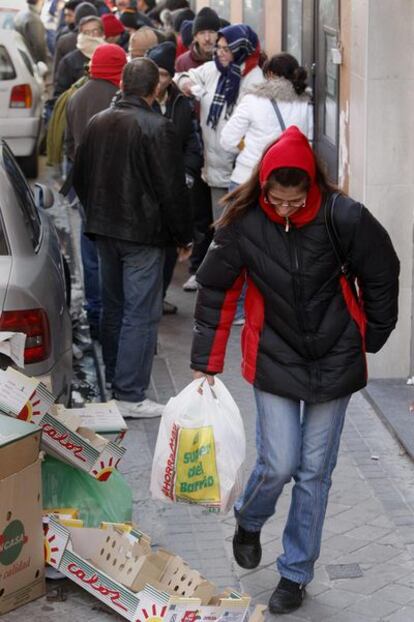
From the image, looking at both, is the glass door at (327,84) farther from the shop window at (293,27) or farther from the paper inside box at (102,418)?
the paper inside box at (102,418)

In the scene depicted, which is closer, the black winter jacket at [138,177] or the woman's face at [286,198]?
the woman's face at [286,198]

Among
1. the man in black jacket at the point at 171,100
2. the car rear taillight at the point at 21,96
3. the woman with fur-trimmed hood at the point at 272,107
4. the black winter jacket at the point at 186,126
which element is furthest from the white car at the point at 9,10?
the woman with fur-trimmed hood at the point at 272,107

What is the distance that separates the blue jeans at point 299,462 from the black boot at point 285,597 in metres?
0.03

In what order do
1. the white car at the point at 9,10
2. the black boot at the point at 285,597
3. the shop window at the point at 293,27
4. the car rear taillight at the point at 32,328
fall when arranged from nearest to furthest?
the black boot at the point at 285,597 < the car rear taillight at the point at 32,328 < the shop window at the point at 293,27 < the white car at the point at 9,10

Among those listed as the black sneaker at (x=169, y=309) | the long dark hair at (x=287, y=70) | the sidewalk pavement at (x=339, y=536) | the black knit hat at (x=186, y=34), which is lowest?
the black sneaker at (x=169, y=309)

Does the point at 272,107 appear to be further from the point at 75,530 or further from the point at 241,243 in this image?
the point at 75,530

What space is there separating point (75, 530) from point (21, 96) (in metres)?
10.5

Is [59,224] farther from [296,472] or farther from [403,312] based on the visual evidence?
[296,472]

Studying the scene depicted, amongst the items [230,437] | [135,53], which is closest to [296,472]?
[230,437]

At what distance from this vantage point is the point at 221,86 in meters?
9.40

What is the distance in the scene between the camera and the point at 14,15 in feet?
69.2

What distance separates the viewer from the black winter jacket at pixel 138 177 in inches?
288

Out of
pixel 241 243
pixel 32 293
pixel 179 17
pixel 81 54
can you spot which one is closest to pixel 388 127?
pixel 32 293

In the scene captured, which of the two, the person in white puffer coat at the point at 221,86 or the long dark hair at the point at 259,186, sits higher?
the long dark hair at the point at 259,186
